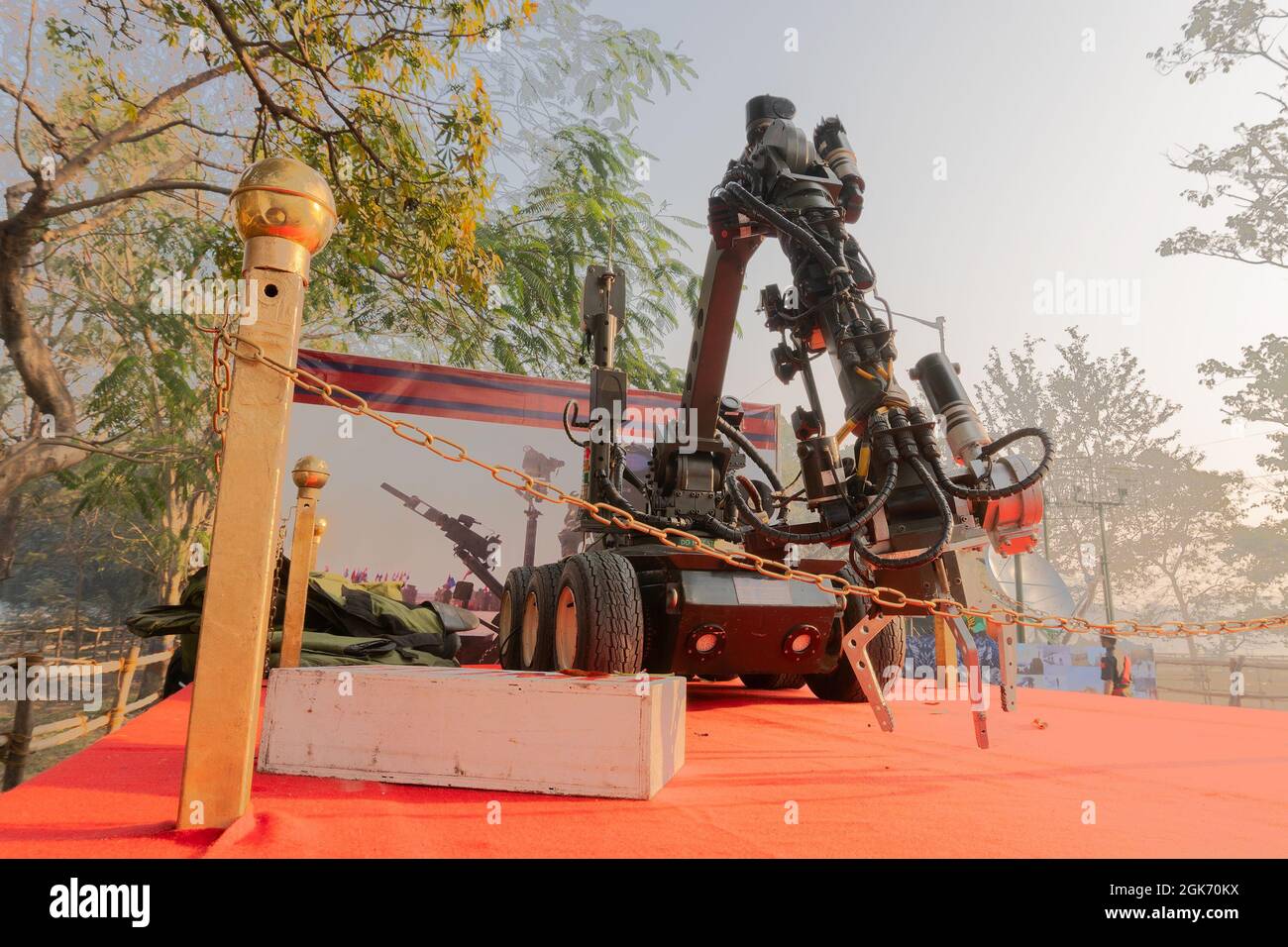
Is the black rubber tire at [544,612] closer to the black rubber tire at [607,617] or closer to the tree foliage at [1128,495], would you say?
the black rubber tire at [607,617]

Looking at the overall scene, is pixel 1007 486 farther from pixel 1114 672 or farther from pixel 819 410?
pixel 1114 672

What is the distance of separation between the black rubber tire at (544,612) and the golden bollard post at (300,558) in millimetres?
1293

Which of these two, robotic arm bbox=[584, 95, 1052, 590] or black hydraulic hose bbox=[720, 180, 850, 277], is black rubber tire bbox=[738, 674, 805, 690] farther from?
black hydraulic hose bbox=[720, 180, 850, 277]

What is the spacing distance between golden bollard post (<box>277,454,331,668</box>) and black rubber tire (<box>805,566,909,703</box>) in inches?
110

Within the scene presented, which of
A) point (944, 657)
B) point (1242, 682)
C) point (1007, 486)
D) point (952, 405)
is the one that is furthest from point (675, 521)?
point (1242, 682)

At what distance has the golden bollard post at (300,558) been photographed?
3.07 meters

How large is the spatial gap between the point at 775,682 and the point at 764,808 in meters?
3.61

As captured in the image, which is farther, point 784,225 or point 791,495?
point 791,495

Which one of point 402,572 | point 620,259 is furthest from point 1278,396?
point 402,572

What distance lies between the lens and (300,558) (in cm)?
316

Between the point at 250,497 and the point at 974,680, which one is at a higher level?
the point at 250,497

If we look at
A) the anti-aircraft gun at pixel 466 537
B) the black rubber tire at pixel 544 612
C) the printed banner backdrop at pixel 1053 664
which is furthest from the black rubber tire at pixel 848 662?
the printed banner backdrop at pixel 1053 664
